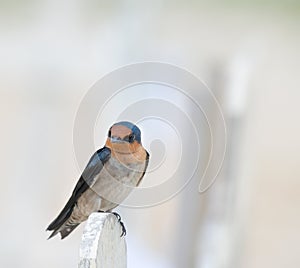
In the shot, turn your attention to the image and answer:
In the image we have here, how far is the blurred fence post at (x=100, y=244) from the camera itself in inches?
16.5

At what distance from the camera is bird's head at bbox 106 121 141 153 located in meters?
0.86

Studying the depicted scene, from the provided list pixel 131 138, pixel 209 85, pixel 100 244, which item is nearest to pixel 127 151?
pixel 131 138

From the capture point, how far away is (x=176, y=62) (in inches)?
44.6

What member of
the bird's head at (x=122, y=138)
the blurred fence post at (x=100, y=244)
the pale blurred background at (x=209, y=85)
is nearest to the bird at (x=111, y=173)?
the bird's head at (x=122, y=138)

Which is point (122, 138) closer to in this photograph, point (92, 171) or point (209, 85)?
point (92, 171)

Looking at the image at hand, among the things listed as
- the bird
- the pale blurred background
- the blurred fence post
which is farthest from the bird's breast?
the blurred fence post

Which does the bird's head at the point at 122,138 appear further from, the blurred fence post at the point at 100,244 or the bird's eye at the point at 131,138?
the blurred fence post at the point at 100,244

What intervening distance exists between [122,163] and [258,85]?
408 mm

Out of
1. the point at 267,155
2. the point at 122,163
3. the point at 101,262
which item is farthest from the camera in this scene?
the point at 267,155

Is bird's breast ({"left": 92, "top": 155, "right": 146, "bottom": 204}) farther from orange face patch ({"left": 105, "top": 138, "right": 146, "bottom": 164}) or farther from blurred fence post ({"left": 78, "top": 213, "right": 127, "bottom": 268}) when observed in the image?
blurred fence post ({"left": 78, "top": 213, "right": 127, "bottom": 268})

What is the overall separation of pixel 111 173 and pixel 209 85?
1.19ft

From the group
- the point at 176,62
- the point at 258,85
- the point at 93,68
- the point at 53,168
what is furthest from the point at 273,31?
the point at 53,168

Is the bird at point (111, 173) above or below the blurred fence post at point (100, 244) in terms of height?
above

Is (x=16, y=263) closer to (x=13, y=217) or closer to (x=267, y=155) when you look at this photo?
(x=13, y=217)
